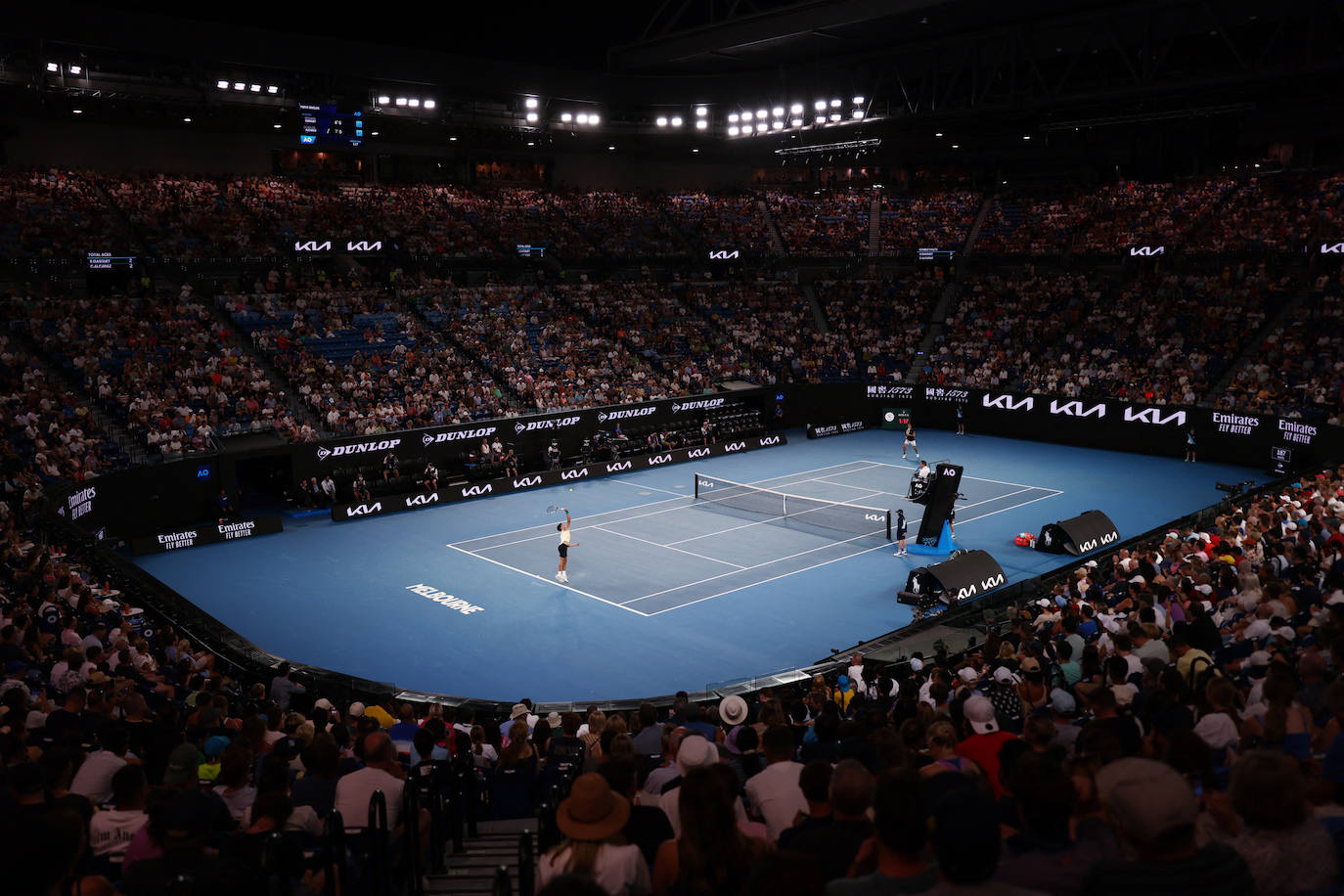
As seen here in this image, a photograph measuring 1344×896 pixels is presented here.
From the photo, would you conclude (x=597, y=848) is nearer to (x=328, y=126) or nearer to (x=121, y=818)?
(x=121, y=818)

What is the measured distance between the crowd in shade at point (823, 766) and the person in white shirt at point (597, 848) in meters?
0.01

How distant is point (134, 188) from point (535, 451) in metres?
22.8

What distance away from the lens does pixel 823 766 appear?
5531 mm

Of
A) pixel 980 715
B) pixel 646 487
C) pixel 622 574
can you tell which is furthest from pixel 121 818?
pixel 646 487

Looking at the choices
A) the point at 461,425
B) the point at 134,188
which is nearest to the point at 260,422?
the point at 461,425

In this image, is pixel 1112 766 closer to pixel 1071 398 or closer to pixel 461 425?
pixel 461 425

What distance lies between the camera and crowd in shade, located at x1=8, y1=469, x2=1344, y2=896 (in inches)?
159

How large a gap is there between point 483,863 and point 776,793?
9.94 ft

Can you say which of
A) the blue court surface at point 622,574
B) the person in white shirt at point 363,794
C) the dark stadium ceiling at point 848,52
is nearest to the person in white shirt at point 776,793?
the person in white shirt at point 363,794

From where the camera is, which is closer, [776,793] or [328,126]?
[776,793]

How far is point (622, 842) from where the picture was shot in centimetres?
476

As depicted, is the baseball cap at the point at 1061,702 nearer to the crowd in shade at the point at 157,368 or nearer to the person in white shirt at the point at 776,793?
the person in white shirt at the point at 776,793

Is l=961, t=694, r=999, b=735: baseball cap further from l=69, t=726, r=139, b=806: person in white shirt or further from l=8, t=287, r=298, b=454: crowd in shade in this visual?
l=8, t=287, r=298, b=454: crowd in shade

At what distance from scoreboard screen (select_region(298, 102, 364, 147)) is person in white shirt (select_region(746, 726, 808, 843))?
4408cm
